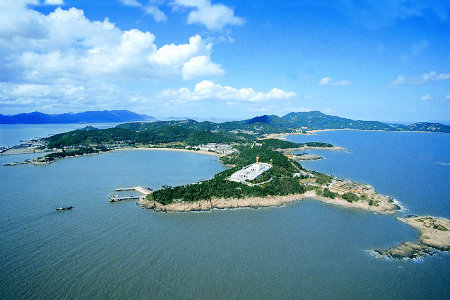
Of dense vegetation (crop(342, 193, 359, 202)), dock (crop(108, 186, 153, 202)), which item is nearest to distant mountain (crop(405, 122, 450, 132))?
dense vegetation (crop(342, 193, 359, 202))

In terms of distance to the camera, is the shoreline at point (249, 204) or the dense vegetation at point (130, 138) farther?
the dense vegetation at point (130, 138)

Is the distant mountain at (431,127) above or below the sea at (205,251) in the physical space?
above

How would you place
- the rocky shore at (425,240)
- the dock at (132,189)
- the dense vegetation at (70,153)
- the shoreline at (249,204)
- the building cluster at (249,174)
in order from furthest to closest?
1. the dense vegetation at (70,153)
2. the building cluster at (249,174)
3. the dock at (132,189)
4. the shoreline at (249,204)
5. the rocky shore at (425,240)

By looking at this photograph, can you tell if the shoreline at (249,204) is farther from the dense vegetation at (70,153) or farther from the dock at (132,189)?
the dense vegetation at (70,153)

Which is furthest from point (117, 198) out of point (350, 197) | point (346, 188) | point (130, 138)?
point (130, 138)

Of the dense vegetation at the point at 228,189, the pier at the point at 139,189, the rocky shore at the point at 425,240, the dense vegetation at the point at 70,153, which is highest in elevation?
the dense vegetation at the point at 70,153

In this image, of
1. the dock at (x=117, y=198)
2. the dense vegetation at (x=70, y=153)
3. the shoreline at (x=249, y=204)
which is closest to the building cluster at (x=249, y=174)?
the shoreline at (x=249, y=204)

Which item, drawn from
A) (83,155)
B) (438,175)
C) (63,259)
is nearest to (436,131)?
(438,175)

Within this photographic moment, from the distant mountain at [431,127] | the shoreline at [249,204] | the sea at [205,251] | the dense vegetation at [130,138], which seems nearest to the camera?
the sea at [205,251]

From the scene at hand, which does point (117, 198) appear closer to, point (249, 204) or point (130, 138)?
point (249, 204)
